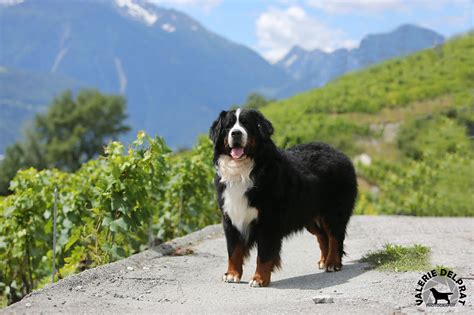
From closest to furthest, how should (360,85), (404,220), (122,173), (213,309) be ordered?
(213,309) → (122,173) → (404,220) → (360,85)

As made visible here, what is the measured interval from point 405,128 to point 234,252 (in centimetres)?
1640

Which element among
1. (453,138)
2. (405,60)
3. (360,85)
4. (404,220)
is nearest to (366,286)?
(404,220)

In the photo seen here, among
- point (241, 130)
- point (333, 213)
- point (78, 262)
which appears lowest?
point (78, 262)

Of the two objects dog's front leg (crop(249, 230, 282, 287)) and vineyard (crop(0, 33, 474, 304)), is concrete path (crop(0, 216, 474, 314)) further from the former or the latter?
vineyard (crop(0, 33, 474, 304))

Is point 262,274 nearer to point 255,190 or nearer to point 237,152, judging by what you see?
point 255,190

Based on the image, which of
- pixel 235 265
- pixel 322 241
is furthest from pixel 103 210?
pixel 322 241

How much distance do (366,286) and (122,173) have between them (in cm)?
346

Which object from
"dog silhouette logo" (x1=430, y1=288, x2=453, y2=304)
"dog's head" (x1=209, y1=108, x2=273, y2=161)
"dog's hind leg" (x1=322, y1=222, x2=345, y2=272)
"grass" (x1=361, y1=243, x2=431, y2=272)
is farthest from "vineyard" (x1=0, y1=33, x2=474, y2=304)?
"dog silhouette logo" (x1=430, y1=288, x2=453, y2=304)

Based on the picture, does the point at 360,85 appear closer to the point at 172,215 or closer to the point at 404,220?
the point at 404,220

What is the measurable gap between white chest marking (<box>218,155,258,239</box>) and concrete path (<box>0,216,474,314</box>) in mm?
655

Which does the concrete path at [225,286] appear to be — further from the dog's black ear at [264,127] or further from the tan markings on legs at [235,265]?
the dog's black ear at [264,127]

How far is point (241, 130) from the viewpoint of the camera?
5789mm

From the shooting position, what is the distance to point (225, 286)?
620 centimetres

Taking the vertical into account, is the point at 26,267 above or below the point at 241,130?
below
